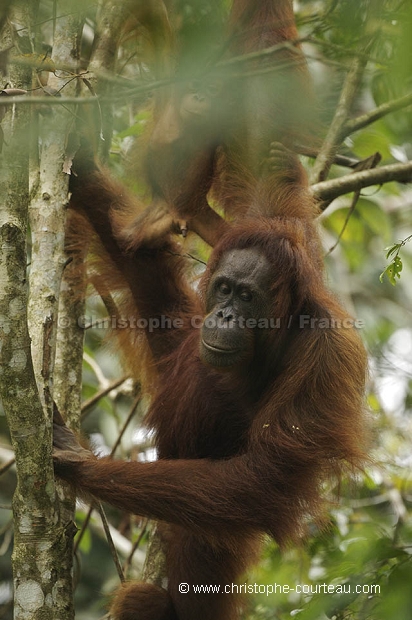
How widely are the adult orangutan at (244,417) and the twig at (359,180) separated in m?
0.48

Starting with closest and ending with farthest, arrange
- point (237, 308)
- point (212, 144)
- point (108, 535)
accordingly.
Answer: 1. point (237, 308)
2. point (108, 535)
3. point (212, 144)

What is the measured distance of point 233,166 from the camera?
455cm

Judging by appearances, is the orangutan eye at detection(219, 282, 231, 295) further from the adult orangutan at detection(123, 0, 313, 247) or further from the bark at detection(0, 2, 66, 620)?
the bark at detection(0, 2, 66, 620)

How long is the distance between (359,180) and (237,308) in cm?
151

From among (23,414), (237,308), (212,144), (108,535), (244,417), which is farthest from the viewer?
(212,144)

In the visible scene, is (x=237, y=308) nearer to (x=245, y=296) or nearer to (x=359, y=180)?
(x=245, y=296)

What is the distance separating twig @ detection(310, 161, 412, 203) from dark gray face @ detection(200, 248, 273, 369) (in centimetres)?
110

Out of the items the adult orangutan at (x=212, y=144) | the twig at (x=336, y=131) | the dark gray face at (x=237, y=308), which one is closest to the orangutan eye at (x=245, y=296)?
the dark gray face at (x=237, y=308)

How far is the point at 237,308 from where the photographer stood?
3.84m

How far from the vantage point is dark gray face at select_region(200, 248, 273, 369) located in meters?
3.78

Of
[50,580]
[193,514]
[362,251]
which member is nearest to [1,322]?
[50,580]

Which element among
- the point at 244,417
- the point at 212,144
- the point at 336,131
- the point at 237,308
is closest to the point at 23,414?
the point at 237,308

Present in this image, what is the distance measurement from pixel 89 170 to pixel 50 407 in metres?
1.73

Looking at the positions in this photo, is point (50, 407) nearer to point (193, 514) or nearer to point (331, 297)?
point (193, 514)
